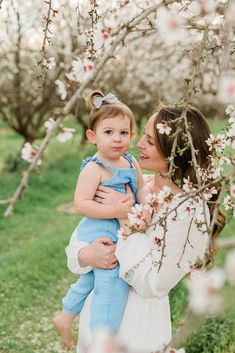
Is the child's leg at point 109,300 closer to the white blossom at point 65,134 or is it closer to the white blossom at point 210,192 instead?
the white blossom at point 210,192

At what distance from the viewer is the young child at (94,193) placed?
250cm

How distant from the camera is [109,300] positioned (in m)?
2.50

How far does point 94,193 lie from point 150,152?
1.02 ft

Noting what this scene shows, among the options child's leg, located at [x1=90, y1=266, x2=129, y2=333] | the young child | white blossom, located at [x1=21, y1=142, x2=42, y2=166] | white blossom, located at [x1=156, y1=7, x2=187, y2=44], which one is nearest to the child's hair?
the young child

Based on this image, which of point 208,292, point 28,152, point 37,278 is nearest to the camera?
point 208,292

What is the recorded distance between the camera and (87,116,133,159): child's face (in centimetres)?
255

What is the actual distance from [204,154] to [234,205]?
263 mm

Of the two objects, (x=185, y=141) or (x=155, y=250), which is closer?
(x=155, y=250)

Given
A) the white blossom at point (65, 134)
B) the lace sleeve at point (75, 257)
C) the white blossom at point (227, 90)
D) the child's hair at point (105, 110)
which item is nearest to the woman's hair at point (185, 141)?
the child's hair at point (105, 110)

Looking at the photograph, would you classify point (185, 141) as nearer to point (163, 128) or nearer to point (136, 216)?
point (163, 128)

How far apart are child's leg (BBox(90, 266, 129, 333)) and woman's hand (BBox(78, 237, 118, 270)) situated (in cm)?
5

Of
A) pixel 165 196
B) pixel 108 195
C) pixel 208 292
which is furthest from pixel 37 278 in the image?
pixel 208 292

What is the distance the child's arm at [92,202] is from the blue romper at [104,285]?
49 millimetres

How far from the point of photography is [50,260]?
613 cm
